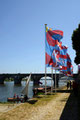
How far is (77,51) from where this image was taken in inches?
1267

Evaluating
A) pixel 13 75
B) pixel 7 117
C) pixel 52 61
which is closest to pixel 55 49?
pixel 52 61

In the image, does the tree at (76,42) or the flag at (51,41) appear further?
the tree at (76,42)

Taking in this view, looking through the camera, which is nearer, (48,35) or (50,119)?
(50,119)

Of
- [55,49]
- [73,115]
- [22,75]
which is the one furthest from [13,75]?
[73,115]

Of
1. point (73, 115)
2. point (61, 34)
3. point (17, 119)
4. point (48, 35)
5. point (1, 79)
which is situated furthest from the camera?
point (1, 79)

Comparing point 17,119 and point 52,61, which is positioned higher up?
point 52,61

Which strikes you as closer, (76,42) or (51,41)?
(51,41)

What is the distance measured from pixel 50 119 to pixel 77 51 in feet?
79.5

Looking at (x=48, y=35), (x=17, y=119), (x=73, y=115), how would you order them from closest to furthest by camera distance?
(x=17, y=119)
(x=73, y=115)
(x=48, y=35)

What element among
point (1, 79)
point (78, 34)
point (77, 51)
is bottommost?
point (1, 79)

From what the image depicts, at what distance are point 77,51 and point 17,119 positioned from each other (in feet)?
82.0

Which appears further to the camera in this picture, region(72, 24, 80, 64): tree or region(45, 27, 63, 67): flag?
region(72, 24, 80, 64): tree

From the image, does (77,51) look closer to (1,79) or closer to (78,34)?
(78,34)

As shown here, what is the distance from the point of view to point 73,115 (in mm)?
10633
